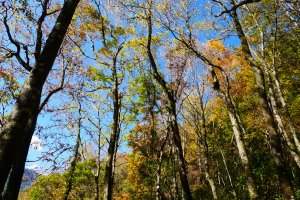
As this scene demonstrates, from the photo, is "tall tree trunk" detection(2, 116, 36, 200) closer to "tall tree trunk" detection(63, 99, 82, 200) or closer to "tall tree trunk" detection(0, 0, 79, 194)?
"tall tree trunk" detection(0, 0, 79, 194)

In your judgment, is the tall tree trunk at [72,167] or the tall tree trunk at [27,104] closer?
the tall tree trunk at [27,104]

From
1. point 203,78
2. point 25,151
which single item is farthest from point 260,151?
point 25,151

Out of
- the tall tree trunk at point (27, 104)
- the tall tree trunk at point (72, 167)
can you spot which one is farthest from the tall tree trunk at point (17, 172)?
the tall tree trunk at point (72, 167)

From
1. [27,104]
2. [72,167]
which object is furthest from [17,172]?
[72,167]

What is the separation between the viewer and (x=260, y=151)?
2731 cm

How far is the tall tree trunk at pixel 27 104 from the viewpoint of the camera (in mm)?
4629

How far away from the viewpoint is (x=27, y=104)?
5285 millimetres

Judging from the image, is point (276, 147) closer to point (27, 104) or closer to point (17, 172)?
point (27, 104)

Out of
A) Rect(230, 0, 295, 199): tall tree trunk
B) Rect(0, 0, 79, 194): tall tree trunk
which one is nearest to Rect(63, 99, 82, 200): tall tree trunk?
Rect(0, 0, 79, 194): tall tree trunk

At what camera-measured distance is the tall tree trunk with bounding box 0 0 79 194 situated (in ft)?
15.2

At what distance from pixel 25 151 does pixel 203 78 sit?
14393 millimetres

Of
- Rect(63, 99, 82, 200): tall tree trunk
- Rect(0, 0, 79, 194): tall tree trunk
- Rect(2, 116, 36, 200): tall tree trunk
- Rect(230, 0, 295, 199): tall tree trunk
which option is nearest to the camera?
Rect(0, 0, 79, 194): tall tree trunk

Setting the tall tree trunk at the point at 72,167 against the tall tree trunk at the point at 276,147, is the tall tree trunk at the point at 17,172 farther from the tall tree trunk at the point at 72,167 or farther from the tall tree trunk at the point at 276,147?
the tall tree trunk at the point at 72,167

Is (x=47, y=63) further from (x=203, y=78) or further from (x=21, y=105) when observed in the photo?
(x=203, y=78)
